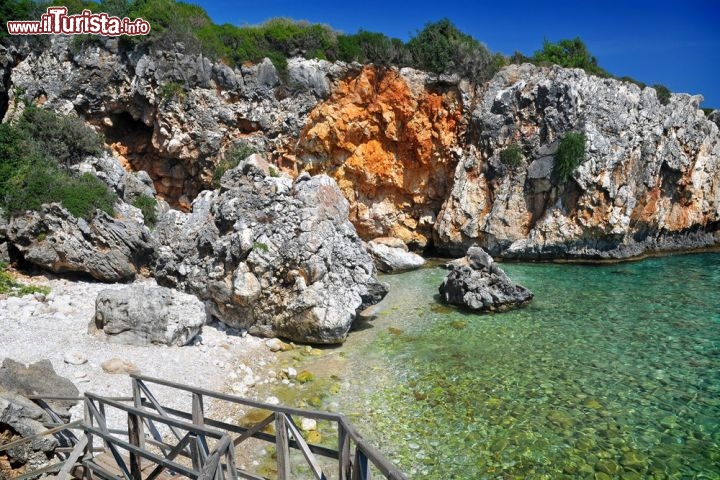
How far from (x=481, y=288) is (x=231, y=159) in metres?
17.7

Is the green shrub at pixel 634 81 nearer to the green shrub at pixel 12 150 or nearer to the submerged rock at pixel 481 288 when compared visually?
the submerged rock at pixel 481 288

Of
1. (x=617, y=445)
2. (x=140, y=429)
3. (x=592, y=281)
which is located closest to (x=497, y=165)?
(x=592, y=281)

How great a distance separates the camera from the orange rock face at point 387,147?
3002 centimetres

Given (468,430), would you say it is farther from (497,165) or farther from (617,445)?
(497,165)

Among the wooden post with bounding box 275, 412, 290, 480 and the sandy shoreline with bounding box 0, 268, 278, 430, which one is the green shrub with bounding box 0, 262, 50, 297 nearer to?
the sandy shoreline with bounding box 0, 268, 278, 430

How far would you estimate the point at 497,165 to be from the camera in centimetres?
2952

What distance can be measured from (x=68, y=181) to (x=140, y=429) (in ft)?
52.3

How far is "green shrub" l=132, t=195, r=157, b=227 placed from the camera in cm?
2258

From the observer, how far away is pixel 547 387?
1084cm

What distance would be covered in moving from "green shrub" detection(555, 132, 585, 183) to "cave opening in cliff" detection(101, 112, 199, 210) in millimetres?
23960

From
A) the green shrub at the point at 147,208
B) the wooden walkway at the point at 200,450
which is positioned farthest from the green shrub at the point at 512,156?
the wooden walkway at the point at 200,450

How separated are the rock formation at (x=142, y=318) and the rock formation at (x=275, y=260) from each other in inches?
87.6

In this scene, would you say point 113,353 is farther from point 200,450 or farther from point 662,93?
point 662,93

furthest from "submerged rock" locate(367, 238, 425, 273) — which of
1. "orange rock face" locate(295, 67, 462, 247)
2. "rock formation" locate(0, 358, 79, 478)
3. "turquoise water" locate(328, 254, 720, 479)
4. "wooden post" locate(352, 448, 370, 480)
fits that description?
"wooden post" locate(352, 448, 370, 480)
